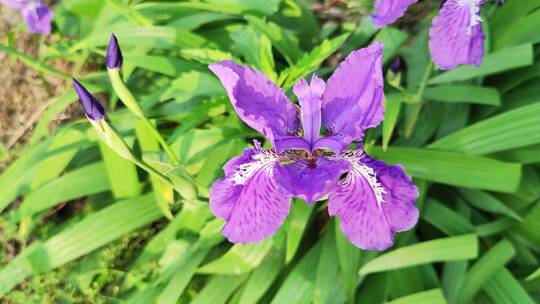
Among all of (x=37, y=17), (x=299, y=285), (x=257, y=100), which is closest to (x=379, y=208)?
(x=257, y=100)

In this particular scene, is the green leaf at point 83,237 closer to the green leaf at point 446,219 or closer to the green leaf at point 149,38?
the green leaf at point 149,38

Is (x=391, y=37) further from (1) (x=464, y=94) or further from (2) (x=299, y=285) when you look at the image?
(2) (x=299, y=285)

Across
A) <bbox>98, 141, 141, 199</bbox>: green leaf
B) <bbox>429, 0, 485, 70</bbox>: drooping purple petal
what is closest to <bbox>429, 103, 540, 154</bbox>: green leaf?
<bbox>429, 0, 485, 70</bbox>: drooping purple petal

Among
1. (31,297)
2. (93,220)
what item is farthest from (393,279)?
(31,297)

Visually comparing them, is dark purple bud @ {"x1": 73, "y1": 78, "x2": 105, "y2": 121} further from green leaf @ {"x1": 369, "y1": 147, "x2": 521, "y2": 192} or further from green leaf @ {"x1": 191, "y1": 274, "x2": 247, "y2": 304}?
green leaf @ {"x1": 369, "y1": 147, "x2": 521, "y2": 192}

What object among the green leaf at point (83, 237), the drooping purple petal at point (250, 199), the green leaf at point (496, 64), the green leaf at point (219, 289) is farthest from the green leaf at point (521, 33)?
the green leaf at point (83, 237)

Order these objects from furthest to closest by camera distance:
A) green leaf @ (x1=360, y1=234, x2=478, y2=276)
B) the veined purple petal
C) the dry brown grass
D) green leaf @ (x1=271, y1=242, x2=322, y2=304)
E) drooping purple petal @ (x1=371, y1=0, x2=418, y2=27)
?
the dry brown grass
green leaf @ (x1=271, y1=242, x2=322, y2=304)
green leaf @ (x1=360, y1=234, x2=478, y2=276)
drooping purple petal @ (x1=371, y1=0, x2=418, y2=27)
the veined purple petal
